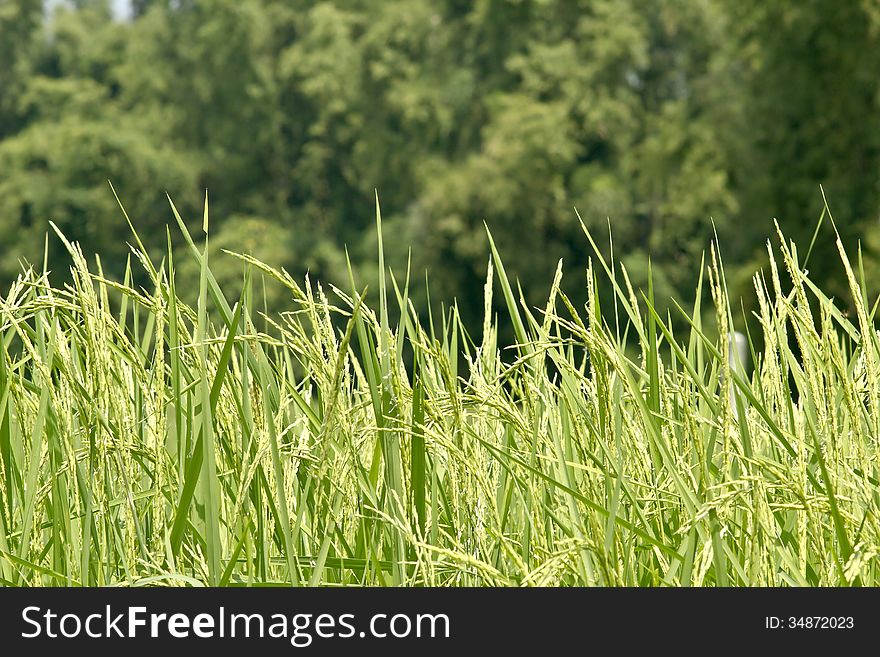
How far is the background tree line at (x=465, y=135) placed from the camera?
20.0 meters

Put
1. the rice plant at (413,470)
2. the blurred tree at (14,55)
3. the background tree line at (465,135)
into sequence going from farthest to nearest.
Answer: the blurred tree at (14,55), the background tree line at (465,135), the rice plant at (413,470)

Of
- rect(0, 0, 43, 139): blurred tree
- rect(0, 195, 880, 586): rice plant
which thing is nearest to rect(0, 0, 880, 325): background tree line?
rect(0, 0, 43, 139): blurred tree

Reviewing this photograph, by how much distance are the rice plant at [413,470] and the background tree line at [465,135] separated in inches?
558

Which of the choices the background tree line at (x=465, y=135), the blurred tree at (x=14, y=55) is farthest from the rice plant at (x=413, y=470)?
the blurred tree at (x=14, y=55)

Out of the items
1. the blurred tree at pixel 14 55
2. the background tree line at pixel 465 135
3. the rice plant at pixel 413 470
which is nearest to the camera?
the rice plant at pixel 413 470

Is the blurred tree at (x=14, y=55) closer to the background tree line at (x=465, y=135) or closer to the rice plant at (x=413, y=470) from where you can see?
the background tree line at (x=465, y=135)

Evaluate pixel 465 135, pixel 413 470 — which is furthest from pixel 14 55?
pixel 413 470

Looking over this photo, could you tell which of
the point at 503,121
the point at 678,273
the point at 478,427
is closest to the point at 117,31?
the point at 503,121

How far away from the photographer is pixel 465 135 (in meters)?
28.8

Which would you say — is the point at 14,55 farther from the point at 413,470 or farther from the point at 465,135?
the point at 413,470

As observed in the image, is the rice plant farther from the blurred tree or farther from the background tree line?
the blurred tree

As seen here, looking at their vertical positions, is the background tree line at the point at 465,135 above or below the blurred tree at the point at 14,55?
below

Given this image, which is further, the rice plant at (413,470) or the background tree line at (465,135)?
the background tree line at (465,135)
